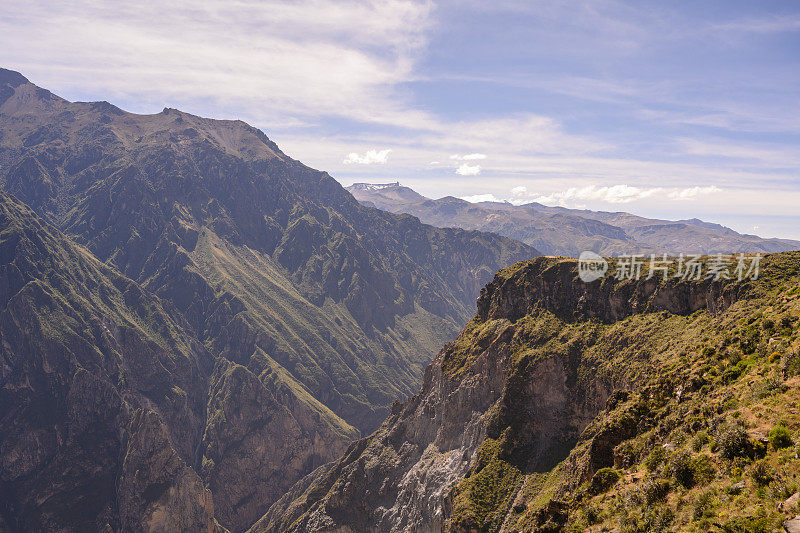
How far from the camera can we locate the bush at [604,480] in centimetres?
5216

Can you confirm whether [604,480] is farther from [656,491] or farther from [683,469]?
→ [683,469]

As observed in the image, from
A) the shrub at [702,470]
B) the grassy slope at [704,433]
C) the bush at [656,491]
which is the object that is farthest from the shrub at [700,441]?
the bush at [656,491]

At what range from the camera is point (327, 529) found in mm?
174875

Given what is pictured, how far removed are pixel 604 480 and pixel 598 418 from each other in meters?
50.2

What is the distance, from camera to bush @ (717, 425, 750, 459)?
39.1 m

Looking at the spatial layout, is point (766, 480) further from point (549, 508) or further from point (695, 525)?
point (549, 508)

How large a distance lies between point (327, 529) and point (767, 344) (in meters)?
161

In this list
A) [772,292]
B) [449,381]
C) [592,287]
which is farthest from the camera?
[449,381]

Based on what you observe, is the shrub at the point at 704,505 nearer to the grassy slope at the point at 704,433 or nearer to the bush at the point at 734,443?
the grassy slope at the point at 704,433

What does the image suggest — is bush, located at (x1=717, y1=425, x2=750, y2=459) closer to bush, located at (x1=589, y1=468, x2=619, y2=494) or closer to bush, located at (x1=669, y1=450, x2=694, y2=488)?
bush, located at (x1=669, y1=450, x2=694, y2=488)

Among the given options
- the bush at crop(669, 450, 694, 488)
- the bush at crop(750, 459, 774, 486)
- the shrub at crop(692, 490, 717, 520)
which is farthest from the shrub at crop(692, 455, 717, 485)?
the bush at crop(750, 459, 774, 486)

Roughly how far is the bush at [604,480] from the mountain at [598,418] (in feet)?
0.63

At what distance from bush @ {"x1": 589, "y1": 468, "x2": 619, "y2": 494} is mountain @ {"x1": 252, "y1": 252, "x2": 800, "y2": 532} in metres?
0.19

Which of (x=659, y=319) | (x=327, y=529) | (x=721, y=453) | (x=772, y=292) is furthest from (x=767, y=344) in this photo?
(x=327, y=529)
